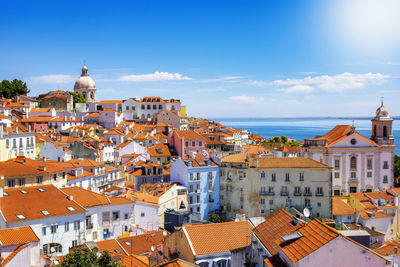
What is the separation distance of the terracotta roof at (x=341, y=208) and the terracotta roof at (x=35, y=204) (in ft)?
80.8

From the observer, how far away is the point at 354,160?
166 feet

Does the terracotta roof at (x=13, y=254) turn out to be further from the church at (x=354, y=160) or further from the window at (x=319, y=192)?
the church at (x=354, y=160)

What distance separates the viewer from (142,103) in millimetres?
96438

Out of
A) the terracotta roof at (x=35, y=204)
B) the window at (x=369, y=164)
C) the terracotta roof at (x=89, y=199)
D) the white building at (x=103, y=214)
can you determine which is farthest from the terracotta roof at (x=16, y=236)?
the window at (x=369, y=164)

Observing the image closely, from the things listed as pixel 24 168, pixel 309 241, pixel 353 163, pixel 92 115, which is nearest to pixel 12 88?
pixel 92 115

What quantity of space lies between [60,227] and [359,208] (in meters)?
28.5

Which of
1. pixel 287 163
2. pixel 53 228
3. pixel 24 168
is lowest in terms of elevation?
pixel 53 228

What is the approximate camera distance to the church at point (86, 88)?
10819cm

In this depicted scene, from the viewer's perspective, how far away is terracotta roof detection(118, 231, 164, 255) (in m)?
23.6

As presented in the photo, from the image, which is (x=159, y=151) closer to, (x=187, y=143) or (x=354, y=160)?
(x=187, y=143)

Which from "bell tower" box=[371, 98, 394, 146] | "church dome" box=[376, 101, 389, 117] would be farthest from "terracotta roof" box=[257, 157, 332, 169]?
"church dome" box=[376, 101, 389, 117]

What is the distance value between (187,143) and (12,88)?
51544mm

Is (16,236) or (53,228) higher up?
(16,236)

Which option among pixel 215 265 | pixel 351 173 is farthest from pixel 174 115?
pixel 215 265
